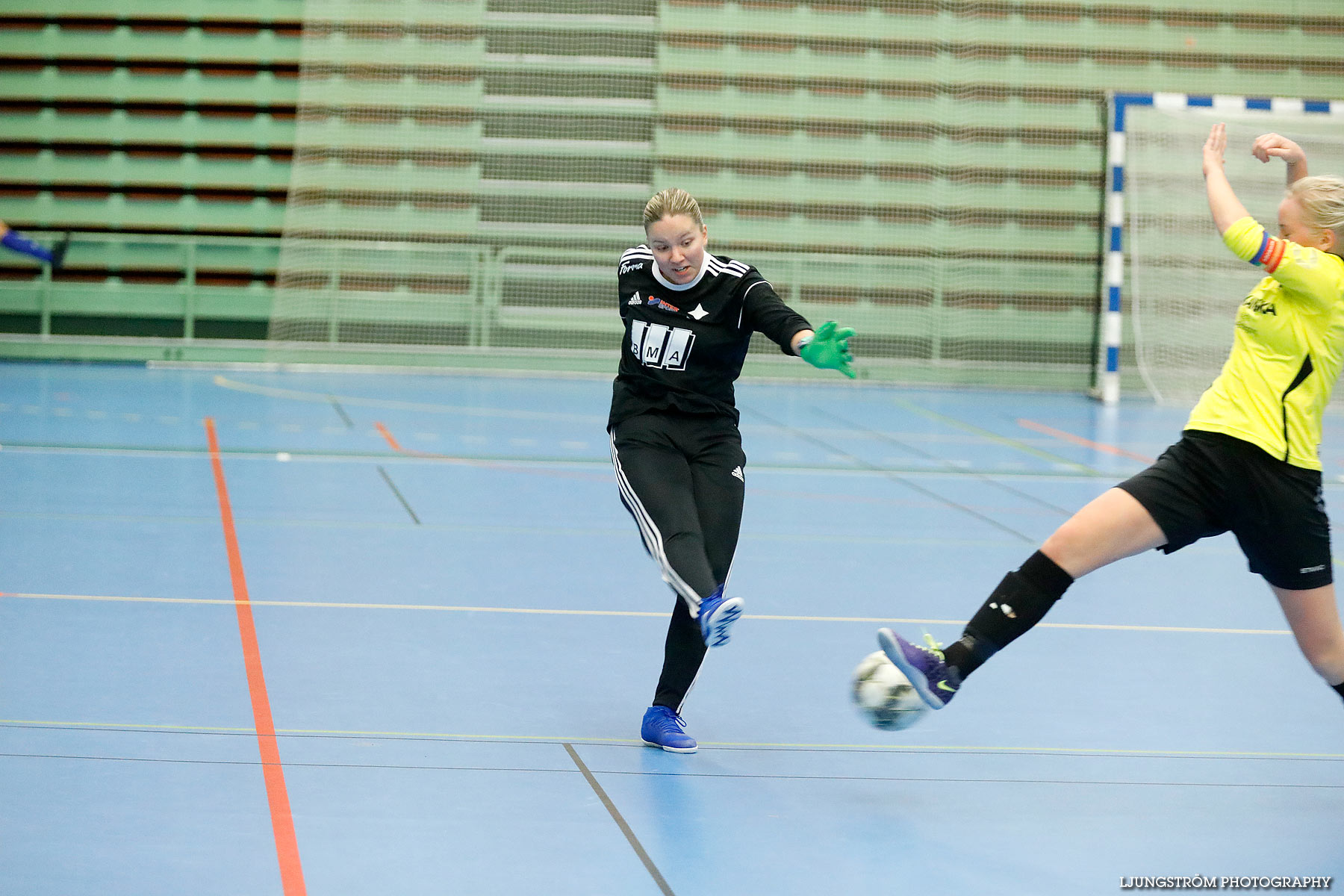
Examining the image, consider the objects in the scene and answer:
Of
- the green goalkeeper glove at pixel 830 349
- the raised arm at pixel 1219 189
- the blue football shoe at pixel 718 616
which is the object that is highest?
the raised arm at pixel 1219 189

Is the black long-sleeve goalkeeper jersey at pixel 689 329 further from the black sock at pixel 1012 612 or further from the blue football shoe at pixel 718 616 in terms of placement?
the black sock at pixel 1012 612

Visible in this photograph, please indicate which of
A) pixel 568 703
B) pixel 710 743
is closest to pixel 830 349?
pixel 710 743

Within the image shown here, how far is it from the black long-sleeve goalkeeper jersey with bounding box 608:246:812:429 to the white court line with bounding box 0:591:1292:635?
1502 millimetres

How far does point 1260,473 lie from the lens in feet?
10.5

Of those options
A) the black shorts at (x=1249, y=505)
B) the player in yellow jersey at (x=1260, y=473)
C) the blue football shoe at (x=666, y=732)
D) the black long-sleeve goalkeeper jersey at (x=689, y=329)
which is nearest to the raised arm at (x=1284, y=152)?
the player in yellow jersey at (x=1260, y=473)

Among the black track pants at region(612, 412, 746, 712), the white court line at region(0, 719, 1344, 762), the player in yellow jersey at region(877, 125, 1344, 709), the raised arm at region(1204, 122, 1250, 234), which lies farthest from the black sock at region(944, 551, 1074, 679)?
the raised arm at region(1204, 122, 1250, 234)

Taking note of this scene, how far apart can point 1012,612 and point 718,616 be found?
728 millimetres

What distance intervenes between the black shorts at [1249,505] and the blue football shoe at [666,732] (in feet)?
4.24

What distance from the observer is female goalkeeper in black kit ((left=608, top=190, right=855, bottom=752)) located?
11.8 feet

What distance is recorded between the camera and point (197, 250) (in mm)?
13844

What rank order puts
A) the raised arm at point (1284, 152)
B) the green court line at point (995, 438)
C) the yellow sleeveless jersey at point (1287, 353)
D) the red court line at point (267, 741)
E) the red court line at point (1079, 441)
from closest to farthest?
the red court line at point (267, 741) → the yellow sleeveless jersey at point (1287, 353) → the raised arm at point (1284, 152) → the green court line at point (995, 438) → the red court line at point (1079, 441)

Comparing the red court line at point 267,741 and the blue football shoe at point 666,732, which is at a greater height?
the blue football shoe at point 666,732

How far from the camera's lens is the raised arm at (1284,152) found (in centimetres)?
337

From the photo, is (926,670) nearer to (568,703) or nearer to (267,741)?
(568,703)
